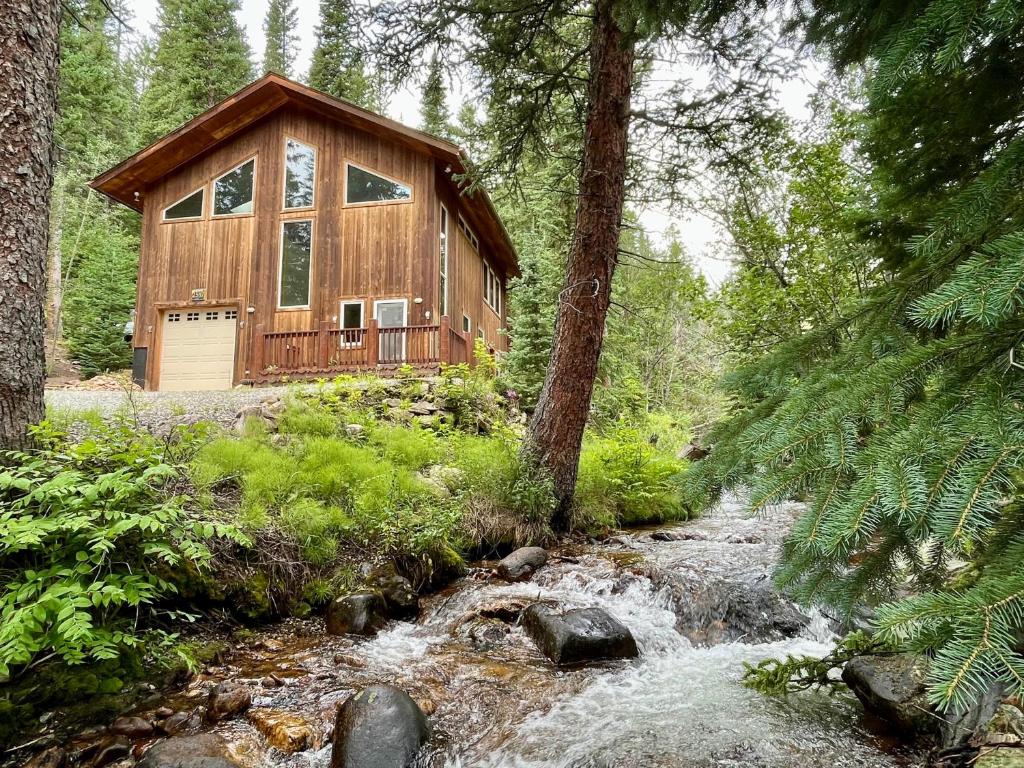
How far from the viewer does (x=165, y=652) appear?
10.7 ft

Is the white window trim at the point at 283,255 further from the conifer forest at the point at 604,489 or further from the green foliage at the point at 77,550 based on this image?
the green foliage at the point at 77,550

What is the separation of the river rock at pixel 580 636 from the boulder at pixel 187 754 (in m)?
2.12

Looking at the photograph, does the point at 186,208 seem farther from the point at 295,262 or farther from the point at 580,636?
the point at 580,636

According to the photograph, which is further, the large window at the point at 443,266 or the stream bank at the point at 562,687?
the large window at the point at 443,266

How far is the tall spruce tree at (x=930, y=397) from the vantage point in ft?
3.88

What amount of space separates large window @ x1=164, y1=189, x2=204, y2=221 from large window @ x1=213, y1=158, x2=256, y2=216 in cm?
49

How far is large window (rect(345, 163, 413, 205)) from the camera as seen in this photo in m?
13.7

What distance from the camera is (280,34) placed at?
1366 inches

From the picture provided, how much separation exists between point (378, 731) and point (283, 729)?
575 millimetres

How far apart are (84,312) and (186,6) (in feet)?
57.6

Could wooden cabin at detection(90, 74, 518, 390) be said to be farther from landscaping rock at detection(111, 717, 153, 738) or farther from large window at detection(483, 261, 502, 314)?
landscaping rock at detection(111, 717, 153, 738)

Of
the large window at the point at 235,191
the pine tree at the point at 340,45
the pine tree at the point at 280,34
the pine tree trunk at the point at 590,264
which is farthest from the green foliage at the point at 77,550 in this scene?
the pine tree at the point at 280,34

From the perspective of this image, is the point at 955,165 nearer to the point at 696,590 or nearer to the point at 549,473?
the point at 696,590

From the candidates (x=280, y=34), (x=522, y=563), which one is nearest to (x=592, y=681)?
(x=522, y=563)
